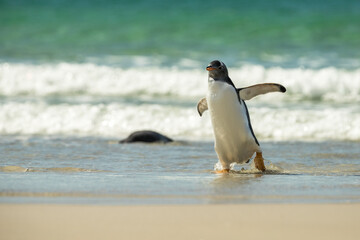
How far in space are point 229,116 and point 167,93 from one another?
7.66 meters

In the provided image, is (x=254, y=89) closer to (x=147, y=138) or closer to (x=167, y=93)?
(x=147, y=138)

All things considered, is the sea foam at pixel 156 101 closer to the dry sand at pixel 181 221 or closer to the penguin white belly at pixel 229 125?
the penguin white belly at pixel 229 125

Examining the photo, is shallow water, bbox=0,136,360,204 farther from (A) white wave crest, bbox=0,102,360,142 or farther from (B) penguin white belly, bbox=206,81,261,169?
(A) white wave crest, bbox=0,102,360,142

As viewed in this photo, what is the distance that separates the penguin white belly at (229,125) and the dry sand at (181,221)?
1.89 meters

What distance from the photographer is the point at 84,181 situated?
5.53 metres

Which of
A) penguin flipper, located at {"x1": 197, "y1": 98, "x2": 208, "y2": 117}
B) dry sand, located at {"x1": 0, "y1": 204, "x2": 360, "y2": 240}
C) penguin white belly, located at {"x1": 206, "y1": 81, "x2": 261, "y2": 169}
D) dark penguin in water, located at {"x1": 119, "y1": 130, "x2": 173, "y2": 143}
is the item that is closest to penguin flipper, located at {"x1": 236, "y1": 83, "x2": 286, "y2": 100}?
penguin white belly, located at {"x1": 206, "y1": 81, "x2": 261, "y2": 169}

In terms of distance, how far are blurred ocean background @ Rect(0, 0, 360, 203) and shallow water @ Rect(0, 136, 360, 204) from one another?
0.02m

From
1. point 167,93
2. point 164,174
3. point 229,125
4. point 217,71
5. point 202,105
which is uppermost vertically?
point 167,93

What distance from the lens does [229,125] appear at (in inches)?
249

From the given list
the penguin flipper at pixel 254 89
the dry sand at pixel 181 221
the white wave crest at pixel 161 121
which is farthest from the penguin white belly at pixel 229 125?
the white wave crest at pixel 161 121

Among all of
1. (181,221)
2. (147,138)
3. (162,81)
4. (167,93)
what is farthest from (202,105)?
(162,81)

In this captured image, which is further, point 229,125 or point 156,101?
point 156,101

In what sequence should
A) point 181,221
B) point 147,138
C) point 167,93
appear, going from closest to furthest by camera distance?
point 181,221 < point 147,138 < point 167,93

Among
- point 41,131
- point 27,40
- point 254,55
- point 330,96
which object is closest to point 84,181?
point 41,131
